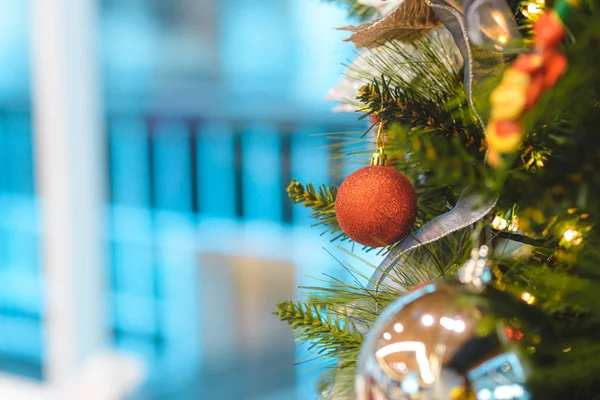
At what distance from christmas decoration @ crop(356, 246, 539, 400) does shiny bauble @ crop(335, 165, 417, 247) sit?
0.09 metres

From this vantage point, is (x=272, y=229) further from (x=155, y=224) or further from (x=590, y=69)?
(x=590, y=69)

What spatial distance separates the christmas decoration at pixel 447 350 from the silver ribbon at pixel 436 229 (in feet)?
0.21

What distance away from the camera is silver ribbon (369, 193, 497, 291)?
294 millimetres

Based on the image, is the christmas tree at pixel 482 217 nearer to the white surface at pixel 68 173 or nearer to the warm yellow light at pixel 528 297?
the warm yellow light at pixel 528 297

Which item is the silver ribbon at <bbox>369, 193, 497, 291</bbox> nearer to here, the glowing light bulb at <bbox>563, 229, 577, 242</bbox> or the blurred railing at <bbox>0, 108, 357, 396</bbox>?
the glowing light bulb at <bbox>563, 229, 577, 242</bbox>

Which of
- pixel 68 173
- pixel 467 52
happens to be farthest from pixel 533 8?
pixel 68 173

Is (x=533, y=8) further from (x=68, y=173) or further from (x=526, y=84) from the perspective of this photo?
(x=68, y=173)

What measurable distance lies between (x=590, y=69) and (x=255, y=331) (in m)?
1.57

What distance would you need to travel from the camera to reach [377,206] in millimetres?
312

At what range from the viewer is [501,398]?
0.69ft

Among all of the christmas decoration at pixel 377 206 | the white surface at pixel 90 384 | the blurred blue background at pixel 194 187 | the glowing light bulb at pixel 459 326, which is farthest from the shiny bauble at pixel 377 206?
the white surface at pixel 90 384

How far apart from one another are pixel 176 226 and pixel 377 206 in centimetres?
149

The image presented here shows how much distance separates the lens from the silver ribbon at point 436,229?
0.97ft

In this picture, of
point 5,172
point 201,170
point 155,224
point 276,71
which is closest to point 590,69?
point 276,71
